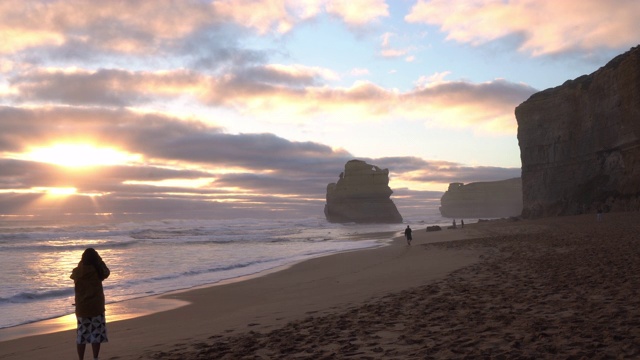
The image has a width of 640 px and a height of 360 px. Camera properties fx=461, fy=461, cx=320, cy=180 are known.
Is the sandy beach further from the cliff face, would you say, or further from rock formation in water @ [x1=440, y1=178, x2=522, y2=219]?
rock formation in water @ [x1=440, y1=178, x2=522, y2=219]

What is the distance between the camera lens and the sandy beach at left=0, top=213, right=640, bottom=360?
6309 millimetres

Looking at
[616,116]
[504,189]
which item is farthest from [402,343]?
[504,189]

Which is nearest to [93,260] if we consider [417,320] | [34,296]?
[417,320]

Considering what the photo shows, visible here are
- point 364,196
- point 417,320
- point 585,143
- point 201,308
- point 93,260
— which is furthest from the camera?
point 364,196

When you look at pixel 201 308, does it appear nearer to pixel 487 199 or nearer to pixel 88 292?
pixel 88 292

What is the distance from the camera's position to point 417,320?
827 cm

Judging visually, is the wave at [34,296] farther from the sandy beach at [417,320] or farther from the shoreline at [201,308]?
the sandy beach at [417,320]

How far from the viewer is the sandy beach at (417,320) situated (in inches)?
248

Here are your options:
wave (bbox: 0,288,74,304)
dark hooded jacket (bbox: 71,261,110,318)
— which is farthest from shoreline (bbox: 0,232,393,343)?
dark hooded jacket (bbox: 71,261,110,318)

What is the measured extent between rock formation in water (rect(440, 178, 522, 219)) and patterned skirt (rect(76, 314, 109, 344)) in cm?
17288

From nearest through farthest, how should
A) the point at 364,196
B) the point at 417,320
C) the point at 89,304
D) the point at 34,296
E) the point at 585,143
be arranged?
the point at 89,304 → the point at 417,320 → the point at 34,296 → the point at 585,143 → the point at 364,196

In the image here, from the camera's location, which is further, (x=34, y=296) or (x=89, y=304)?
(x=34, y=296)

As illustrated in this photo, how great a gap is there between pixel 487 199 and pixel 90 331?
180784 millimetres

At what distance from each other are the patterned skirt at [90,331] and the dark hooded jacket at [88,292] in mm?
102
